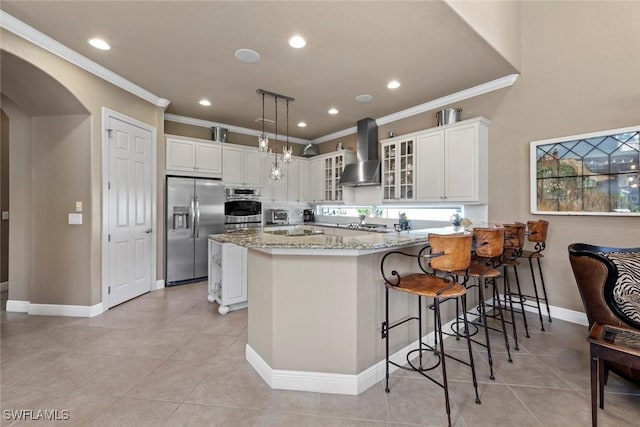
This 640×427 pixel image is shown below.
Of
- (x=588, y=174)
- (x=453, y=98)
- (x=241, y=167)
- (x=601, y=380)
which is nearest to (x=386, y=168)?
Answer: (x=453, y=98)

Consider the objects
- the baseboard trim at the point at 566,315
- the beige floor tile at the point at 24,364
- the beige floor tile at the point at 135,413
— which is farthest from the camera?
the baseboard trim at the point at 566,315

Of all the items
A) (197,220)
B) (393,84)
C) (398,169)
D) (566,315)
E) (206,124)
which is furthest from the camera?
(206,124)

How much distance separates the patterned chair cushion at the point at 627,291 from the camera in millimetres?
1839

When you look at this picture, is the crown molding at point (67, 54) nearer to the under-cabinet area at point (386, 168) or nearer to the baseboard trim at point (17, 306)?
the under-cabinet area at point (386, 168)

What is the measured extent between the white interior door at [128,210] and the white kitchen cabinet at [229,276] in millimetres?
1262

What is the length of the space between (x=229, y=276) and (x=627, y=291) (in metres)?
3.51

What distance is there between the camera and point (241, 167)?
17.9 feet

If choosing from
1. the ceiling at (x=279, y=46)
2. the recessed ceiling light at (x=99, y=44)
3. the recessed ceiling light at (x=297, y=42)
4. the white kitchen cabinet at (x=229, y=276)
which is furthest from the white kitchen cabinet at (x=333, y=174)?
the recessed ceiling light at (x=99, y=44)

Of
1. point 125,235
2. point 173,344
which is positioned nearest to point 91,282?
point 125,235

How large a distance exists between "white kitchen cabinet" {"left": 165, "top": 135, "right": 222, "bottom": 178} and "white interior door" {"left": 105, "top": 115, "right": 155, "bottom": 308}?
42 cm

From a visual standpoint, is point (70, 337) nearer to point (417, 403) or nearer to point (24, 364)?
point (24, 364)

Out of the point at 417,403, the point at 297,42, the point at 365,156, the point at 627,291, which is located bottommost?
the point at 417,403

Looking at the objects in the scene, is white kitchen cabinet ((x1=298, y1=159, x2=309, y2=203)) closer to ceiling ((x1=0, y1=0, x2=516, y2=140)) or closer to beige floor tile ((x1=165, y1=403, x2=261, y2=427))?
ceiling ((x1=0, y1=0, x2=516, y2=140))

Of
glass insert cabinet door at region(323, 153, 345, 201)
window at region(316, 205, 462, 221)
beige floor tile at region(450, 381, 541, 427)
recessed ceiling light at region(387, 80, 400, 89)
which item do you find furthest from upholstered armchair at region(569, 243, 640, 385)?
glass insert cabinet door at region(323, 153, 345, 201)
